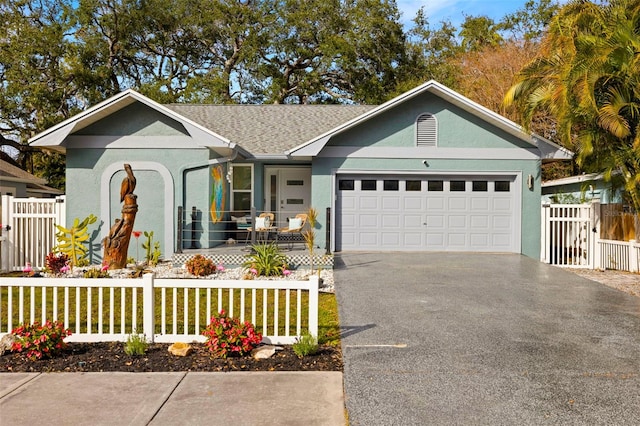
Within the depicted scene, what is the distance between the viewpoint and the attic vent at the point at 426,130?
48.9 ft

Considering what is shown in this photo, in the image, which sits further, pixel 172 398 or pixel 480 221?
pixel 480 221

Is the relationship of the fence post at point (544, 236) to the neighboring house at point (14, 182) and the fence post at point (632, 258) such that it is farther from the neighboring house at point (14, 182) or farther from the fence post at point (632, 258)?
the neighboring house at point (14, 182)

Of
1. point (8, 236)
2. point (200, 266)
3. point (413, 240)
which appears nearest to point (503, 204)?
point (413, 240)

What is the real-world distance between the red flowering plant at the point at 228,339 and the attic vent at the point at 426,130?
10.4 metres

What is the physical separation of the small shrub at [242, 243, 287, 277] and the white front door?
19.6ft

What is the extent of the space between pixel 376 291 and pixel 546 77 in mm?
7851

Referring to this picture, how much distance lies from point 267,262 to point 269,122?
8.37m

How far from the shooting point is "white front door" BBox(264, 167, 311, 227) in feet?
58.2

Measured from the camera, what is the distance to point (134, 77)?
105 feet

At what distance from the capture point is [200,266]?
37.6ft

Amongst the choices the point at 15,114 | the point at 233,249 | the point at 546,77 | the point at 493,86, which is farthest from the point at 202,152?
the point at 15,114

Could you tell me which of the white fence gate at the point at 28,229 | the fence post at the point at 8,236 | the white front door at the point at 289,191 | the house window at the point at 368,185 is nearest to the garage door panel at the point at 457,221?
the house window at the point at 368,185

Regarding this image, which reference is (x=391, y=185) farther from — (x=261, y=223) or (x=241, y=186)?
(x=241, y=186)

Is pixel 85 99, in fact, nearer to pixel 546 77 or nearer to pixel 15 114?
pixel 15 114
